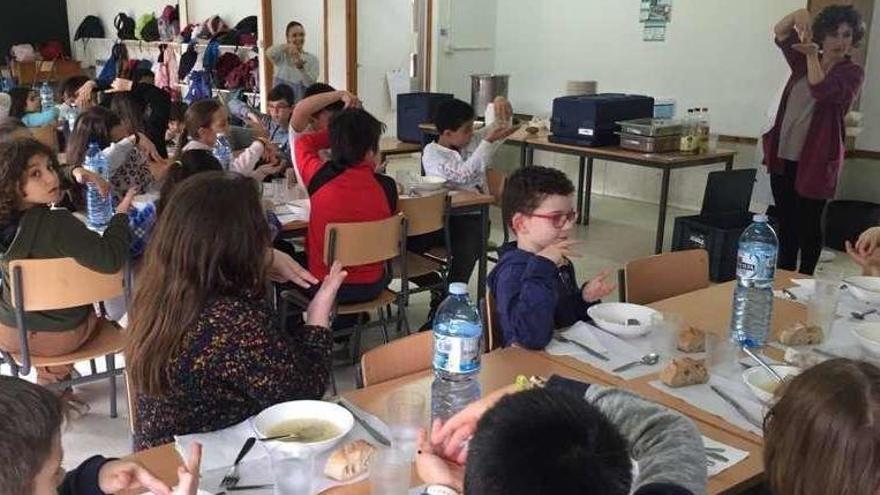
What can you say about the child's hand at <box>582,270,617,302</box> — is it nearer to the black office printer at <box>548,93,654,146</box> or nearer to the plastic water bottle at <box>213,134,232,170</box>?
the plastic water bottle at <box>213,134,232,170</box>

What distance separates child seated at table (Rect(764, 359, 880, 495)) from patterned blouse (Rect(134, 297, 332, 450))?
3.23ft

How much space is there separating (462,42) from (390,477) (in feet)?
24.7

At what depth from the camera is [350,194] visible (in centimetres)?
343

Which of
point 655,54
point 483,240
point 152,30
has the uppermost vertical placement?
point 152,30

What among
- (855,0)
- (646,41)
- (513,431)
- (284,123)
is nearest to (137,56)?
(284,123)

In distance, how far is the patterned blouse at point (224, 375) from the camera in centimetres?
166

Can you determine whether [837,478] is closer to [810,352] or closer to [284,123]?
[810,352]

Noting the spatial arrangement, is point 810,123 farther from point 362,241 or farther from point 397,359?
point 397,359

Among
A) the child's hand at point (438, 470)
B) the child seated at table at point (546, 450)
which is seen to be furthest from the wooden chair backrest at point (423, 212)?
the child seated at table at point (546, 450)

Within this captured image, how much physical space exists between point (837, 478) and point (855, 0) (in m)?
5.50

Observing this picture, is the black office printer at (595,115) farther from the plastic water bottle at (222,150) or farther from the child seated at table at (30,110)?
the child seated at table at (30,110)

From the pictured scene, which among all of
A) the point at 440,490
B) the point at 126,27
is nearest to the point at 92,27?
the point at 126,27

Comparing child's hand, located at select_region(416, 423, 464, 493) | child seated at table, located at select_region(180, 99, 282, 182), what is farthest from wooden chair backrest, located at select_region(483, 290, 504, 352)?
child seated at table, located at select_region(180, 99, 282, 182)

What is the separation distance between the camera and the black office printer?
5.59m
